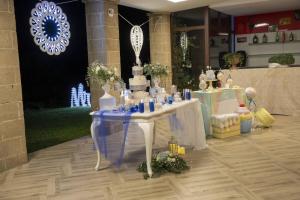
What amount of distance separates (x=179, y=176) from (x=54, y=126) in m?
4.22

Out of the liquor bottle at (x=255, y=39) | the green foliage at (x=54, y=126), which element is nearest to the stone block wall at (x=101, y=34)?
the green foliage at (x=54, y=126)

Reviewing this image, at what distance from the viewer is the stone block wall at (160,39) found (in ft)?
27.4

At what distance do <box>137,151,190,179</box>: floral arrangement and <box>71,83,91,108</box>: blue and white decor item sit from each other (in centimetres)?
674

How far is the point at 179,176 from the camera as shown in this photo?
3.74 meters

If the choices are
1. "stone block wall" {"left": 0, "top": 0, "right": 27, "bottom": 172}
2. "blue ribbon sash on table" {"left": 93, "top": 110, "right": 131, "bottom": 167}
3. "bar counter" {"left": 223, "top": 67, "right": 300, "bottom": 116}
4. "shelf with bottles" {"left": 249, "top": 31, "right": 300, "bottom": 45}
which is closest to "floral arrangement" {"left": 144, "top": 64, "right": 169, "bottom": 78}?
"blue ribbon sash on table" {"left": 93, "top": 110, "right": 131, "bottom": 167}

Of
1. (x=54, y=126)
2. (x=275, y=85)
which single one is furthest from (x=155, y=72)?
(x=275, y=85)

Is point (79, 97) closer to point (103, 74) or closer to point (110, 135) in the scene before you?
point (103, 74)

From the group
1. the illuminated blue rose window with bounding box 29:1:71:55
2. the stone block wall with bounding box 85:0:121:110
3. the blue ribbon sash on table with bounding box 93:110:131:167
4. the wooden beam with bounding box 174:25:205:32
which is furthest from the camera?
the wooden beam with bounding box 174:25:205:32

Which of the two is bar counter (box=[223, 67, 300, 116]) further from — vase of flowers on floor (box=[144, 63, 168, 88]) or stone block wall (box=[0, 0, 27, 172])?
stone block wall (box=[0, 0, 27, 172])

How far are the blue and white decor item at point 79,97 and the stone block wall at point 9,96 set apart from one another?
236 inches

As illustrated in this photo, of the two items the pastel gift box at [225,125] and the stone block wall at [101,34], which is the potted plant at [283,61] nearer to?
the pastel gift box at [225,125]

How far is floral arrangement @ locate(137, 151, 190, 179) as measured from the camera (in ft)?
12.7

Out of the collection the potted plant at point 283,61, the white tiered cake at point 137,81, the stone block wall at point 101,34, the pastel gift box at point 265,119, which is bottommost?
the pastel gift box at point 265,119

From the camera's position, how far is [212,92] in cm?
552
